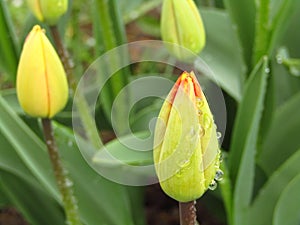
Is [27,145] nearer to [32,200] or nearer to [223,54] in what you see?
[32,200]

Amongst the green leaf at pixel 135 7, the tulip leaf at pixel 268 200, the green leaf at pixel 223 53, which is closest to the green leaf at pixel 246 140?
→ the tulip leaf at pixel 268 200

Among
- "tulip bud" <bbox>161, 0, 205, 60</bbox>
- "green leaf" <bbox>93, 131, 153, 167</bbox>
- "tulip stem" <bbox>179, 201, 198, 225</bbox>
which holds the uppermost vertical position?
"tulip bud" <bbox>161, 0, 205, 60</bbox>

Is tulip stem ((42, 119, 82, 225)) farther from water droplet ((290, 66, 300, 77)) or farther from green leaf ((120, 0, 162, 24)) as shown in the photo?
green leaf ((120, 0, 162, 24))

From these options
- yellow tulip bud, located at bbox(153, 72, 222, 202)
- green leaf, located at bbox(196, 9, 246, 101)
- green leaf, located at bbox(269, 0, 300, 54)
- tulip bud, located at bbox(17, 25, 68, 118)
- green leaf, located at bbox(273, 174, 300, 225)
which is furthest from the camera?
green leaf, located at bbox(196, 9, 246, 101)

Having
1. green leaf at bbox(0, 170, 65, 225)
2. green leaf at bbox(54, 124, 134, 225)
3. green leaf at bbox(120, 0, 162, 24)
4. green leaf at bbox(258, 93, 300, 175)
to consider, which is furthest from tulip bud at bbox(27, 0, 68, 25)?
green leaf at bbox(120, 0, 162, 24)

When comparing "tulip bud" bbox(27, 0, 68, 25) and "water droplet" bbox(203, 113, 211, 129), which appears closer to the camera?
"water droplet" bbox(203, 113, 211, 129)

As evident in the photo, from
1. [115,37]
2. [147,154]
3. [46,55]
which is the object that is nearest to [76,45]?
[115,37]

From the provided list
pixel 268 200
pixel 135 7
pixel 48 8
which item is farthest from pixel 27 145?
pixel 135 7
